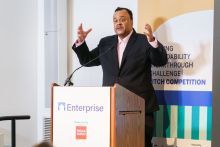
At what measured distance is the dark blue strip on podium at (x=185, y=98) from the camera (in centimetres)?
300

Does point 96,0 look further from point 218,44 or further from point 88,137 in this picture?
point 88,137

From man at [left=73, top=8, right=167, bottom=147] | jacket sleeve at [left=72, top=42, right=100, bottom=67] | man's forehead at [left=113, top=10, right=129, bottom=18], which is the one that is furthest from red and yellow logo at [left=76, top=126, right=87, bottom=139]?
man's forehead at [left=113, top=10, right=129, bottom=18]

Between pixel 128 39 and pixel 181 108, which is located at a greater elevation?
pixel 128 39

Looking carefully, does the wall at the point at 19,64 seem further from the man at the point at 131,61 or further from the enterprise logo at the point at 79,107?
the enterprise logo at the point at 79,107

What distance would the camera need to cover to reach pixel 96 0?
3.42 meters

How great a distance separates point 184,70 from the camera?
305 cm

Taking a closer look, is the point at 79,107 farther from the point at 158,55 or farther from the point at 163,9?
the point at 163,9

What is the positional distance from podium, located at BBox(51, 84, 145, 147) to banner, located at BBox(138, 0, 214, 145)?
107cm

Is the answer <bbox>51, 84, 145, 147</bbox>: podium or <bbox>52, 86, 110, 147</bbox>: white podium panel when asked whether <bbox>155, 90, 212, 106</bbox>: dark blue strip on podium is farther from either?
<bbox>52, 86, 110, 147</bbox>: white podium panel

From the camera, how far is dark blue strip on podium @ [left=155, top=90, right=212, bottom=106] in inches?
118

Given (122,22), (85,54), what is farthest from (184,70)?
(85,54)

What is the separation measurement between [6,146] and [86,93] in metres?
1.77

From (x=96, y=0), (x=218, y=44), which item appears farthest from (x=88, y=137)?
(x=96, y=0)

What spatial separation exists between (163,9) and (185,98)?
2.75 ft
